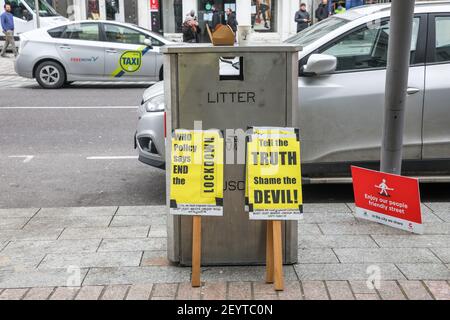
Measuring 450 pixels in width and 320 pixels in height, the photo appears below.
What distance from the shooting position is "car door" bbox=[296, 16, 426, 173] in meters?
5.60

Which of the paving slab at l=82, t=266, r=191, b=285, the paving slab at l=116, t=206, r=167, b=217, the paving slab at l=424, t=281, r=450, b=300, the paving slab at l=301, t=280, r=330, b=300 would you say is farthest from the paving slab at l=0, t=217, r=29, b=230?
the paving slab at l=424, t=281, r=450, b=300

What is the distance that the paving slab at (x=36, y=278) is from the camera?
3911 mm

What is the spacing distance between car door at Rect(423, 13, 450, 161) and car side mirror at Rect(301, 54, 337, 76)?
93 centimetres

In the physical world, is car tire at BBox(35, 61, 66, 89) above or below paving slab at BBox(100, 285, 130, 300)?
above

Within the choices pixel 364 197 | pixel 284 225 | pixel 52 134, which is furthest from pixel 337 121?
pixel 52 134

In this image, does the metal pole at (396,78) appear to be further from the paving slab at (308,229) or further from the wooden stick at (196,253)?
the wooden stick at (196,253)

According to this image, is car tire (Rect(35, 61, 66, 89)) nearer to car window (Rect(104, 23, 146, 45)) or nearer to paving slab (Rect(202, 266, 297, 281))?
car window (Rect(104, 23, 146, 45))

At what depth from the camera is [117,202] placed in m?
6.12

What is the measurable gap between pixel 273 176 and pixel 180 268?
0.95 meters

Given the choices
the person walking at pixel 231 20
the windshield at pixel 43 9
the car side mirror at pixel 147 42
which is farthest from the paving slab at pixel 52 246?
the person walking at pixel 231 20

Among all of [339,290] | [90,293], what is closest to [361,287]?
[339,290]

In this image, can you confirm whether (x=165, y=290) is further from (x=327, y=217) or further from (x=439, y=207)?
(x=439, y=207)

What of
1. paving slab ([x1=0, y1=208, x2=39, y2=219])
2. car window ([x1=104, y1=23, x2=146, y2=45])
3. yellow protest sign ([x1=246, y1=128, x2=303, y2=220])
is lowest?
paving slab ([x1=0, y1=208, x2=39, y2=219])
